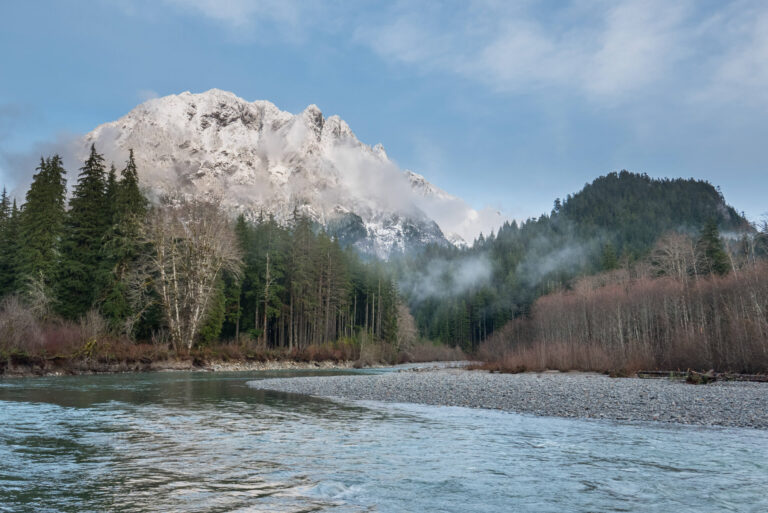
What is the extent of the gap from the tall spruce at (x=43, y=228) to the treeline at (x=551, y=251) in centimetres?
9219

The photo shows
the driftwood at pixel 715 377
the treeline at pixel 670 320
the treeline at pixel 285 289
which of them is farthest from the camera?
the treeline at pixel 285 289

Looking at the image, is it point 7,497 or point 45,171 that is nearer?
point 7,497

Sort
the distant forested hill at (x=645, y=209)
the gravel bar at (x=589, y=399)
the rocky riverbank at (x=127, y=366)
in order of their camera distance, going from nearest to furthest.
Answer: the gravel bar at (x=589, y=399), the rocky riverbank at (x=127, y=366), the distant forested hill at (x=645, y=209)

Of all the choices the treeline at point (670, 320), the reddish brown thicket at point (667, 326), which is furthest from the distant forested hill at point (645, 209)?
the reddish brown thicket at point (667, 326)

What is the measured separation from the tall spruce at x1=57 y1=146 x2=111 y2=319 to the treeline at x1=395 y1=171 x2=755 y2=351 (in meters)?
89.1

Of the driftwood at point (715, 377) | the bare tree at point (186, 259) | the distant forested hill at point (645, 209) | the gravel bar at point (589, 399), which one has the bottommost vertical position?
the driftwood at point (715, 377)

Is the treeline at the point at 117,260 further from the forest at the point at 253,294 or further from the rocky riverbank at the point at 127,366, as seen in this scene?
the rocky riverbank at the point at 127,366

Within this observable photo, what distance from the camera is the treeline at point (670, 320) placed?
108ft

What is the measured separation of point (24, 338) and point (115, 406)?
19123 millimetres

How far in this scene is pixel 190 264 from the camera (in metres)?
42.8

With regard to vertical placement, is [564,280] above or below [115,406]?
above

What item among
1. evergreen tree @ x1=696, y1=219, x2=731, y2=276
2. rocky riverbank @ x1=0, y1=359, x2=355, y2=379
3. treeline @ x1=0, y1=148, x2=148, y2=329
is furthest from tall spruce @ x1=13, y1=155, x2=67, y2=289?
evergreen tree @ x1=696, y1=219, x2=731, y2=276

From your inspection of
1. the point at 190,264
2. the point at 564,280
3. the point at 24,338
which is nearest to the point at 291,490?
the point at 24,338

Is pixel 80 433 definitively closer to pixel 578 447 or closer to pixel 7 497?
pixel 7 497
